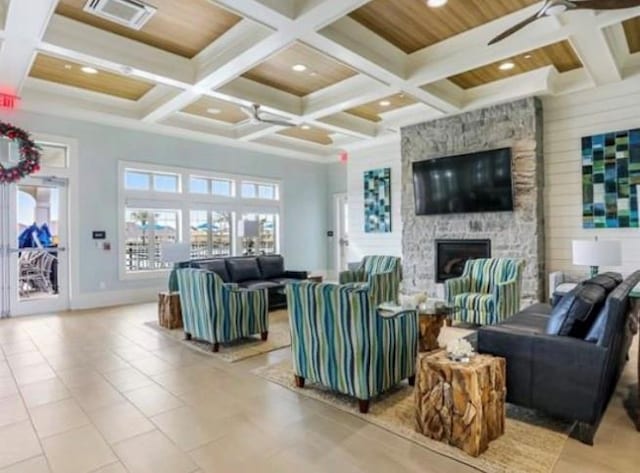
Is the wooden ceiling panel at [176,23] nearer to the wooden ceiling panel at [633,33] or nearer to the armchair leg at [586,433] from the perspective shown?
the wooden ceiling panel at [633,33]

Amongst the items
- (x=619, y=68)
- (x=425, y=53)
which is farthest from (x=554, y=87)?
(x=425, y=53)

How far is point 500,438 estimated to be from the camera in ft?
8.07

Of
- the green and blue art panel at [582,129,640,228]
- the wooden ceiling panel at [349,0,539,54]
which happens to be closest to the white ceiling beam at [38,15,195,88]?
the wooden ceiling panel at [349,0,539,54]

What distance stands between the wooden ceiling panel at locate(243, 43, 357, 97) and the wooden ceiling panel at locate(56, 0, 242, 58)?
798mm

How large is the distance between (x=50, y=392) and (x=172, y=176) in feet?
18.3

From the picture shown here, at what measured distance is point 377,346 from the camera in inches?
111

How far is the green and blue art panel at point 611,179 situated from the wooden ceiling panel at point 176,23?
5325mm

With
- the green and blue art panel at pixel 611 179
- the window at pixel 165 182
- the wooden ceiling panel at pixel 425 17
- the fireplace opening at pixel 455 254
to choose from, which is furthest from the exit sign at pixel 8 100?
the green and blue art panel at pixel 611 179

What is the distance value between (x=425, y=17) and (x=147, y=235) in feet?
20.4

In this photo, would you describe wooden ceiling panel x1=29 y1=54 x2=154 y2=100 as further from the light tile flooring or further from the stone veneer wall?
the stone veneer wall

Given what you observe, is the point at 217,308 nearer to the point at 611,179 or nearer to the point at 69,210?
the point at 69,210

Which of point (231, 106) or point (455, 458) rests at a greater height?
point (231, 106)

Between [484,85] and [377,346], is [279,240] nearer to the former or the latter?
[484,85]

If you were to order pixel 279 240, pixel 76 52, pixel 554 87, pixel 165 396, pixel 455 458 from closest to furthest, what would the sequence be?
pixel 455 458
pixel 165 396
pixel 76 52
pixel 554 87
pixel 279 240
